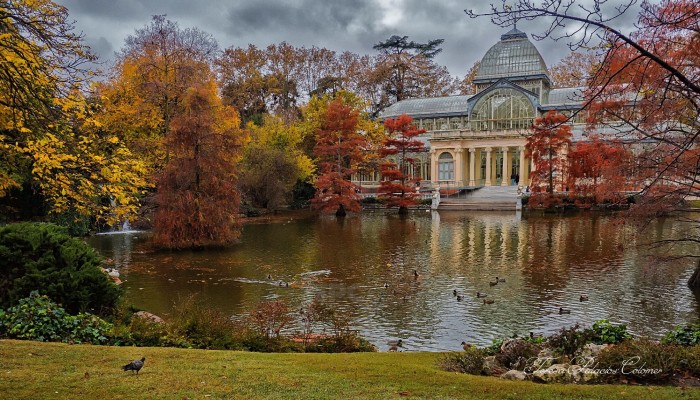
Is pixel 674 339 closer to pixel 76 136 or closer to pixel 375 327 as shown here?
pixel 375 327

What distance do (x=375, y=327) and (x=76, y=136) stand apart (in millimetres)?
8189

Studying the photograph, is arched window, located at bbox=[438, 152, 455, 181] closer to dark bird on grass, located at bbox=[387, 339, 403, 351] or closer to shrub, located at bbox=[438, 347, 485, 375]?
dark bird on grass, located at bbox=[387, 339, 403, 351]

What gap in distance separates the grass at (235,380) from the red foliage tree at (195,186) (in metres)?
14.6

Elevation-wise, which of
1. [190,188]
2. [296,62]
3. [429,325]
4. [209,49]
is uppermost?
[296,62]

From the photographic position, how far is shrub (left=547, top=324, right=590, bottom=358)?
22.7 ft

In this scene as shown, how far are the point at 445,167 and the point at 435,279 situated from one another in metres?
40.9

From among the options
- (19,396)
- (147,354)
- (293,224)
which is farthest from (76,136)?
(293,224)

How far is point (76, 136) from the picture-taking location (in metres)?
12.1

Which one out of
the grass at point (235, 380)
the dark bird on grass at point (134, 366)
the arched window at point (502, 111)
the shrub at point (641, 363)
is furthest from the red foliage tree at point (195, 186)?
the arched window at point (502, 111)

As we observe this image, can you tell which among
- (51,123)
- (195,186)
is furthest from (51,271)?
(195,186)

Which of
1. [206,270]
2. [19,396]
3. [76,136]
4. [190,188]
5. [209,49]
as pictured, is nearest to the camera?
[19,396]

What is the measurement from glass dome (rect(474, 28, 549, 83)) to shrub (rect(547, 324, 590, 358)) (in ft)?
170

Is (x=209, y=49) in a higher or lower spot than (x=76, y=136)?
higher

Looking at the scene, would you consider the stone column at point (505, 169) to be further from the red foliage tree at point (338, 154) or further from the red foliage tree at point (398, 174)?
the red foliage tree at point (338, 154)
